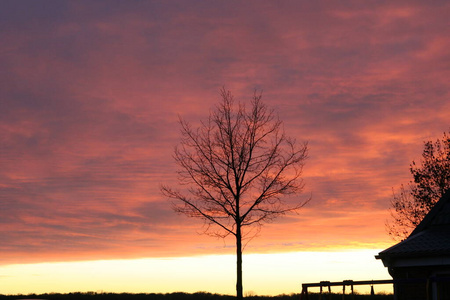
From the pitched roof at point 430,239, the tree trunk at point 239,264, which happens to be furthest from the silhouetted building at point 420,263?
the tree trunk at point 239,264

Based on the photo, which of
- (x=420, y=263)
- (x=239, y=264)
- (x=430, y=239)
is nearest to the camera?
(x=420, y=263)

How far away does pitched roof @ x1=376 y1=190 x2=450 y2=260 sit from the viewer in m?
23.0

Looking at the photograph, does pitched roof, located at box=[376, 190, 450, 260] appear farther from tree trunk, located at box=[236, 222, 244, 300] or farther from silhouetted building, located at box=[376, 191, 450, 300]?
tree trunk, located at box=[236, 222, 244, 300]

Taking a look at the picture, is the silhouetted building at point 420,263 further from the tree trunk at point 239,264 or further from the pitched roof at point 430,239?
the tree trunk at point 239,264

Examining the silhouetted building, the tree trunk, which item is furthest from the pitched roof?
the tree trunk

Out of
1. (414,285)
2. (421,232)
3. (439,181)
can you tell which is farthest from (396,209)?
(414,285)

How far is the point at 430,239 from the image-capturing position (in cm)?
2466

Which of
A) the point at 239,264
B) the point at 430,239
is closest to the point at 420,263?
the point at 430,239

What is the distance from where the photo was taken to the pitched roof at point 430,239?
22969mm

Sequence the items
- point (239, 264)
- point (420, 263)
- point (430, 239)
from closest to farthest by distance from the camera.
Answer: point (420, 263)
point (430, 239)
point (239, 264)

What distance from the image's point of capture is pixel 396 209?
41.6 meters

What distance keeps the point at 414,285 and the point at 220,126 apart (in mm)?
12078

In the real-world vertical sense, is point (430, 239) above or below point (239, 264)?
above

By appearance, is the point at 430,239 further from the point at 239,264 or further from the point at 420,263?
the point at 239,264
